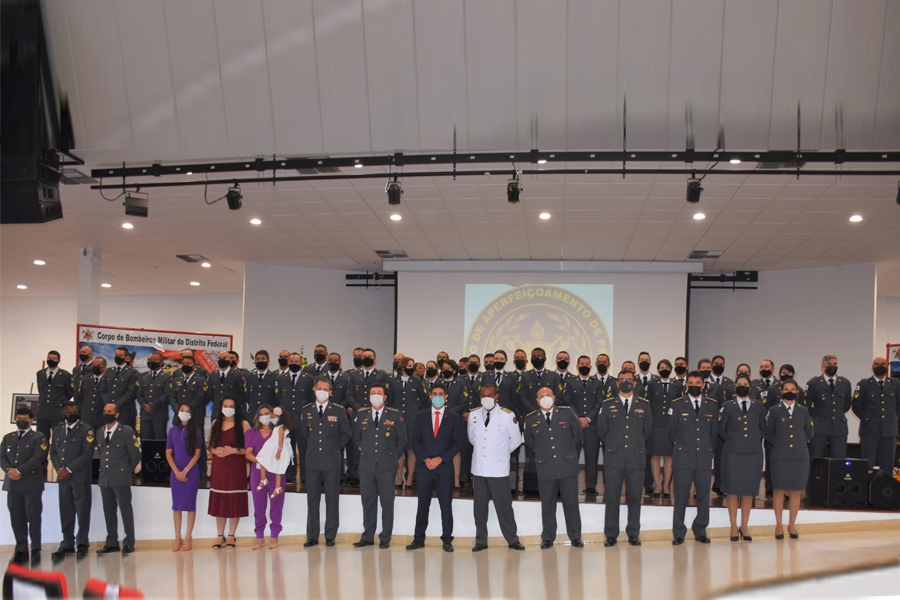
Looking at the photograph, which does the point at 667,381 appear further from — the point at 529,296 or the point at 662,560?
the point at 529,296

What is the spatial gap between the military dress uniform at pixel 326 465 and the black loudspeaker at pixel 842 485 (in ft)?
15.5

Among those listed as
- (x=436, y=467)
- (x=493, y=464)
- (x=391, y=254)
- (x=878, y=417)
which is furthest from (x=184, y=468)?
(x=878, y=417)

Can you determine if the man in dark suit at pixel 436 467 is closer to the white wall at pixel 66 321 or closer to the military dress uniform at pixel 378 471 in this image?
the military dress uniform at pixel 378 471

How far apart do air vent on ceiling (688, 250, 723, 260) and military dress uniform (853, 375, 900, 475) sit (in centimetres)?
410

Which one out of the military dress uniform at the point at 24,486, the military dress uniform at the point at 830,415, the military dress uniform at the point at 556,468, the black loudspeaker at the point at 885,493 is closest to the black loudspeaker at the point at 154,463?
the military dress uniform at the point at 24,486

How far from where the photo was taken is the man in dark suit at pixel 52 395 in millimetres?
10508

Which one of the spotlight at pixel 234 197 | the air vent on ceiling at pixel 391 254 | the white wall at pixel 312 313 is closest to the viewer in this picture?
the spotlight at pixel 234 197

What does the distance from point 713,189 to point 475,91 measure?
3.41 meters

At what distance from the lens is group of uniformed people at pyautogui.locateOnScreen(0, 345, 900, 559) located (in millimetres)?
7977

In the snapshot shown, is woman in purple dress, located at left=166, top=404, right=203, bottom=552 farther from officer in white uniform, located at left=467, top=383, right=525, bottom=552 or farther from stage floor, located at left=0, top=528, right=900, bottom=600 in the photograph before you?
officer in white uniform, located at left=467, top=383, right=525, bottom=552

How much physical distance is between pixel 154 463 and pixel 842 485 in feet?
26.0

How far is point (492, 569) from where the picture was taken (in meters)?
7.12

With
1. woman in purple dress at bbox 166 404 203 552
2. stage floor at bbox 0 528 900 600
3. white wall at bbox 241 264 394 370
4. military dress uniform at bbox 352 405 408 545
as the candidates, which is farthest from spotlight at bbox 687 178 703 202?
white wall at bbox 241 264 394 370

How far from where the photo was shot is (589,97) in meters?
7.96
